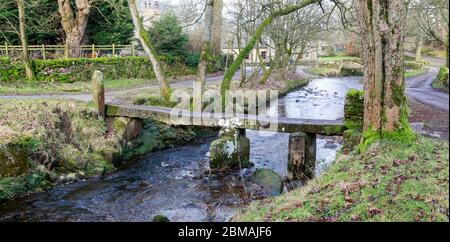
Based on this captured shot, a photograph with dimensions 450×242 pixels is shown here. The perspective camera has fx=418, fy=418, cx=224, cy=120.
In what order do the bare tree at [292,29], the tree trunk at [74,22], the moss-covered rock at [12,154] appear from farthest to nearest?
the bare tree at [292,29]
the tree trunk at [74,22]
the moss-covered rock at [12,154]

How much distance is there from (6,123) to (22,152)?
1.37 meters

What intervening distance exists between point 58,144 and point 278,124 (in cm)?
593

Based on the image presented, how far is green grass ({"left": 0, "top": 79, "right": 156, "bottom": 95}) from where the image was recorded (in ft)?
54.3

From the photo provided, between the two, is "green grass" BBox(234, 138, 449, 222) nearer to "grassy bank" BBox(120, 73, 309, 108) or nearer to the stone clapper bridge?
the stone clapper bridge

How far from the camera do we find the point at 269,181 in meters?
9.95

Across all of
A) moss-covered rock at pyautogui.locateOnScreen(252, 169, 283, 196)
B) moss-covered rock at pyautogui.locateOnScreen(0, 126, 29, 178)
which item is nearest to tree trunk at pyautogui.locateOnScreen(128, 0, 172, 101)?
moss-covered rock at pyautogui.locateOnScreen(0, 126, 29, 178)

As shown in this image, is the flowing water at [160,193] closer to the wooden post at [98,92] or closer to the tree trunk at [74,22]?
the wooden post at [98,92]

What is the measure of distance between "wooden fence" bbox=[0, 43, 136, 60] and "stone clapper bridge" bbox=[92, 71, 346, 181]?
10628 millimetres

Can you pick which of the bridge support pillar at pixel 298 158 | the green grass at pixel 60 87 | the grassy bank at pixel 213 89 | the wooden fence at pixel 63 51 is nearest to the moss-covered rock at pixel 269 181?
the bridge support pillar at pixel 298 158

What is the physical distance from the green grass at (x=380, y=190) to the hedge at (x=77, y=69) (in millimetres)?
16845

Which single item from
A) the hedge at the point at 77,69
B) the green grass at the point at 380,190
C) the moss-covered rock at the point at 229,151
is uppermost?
the hedge at the point at 77,69

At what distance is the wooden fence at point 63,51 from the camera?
2143cm
